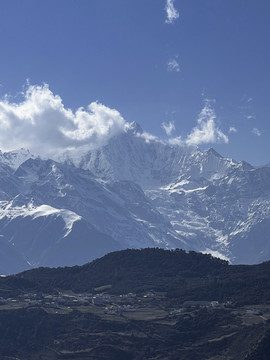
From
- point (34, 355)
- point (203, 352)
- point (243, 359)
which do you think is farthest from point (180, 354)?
point (34, 355)

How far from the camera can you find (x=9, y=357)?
195 metres

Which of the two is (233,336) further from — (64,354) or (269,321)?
(64,354)

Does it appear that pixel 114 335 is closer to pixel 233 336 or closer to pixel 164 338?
pixel 164 338

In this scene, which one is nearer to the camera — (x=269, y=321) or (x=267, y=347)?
(x=267, y=347)

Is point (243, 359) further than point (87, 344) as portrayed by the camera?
No

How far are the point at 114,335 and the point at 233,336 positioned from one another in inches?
1037

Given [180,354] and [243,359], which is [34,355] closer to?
[180,354]

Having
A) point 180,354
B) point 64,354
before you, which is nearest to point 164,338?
point 180,354

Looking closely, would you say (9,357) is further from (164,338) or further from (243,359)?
(243,359)

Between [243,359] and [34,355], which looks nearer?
[243,359]

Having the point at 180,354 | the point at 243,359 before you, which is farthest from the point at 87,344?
the point at 243,359

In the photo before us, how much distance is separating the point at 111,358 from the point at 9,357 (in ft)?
75.6

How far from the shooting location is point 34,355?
642 feet

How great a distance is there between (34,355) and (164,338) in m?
28.6
